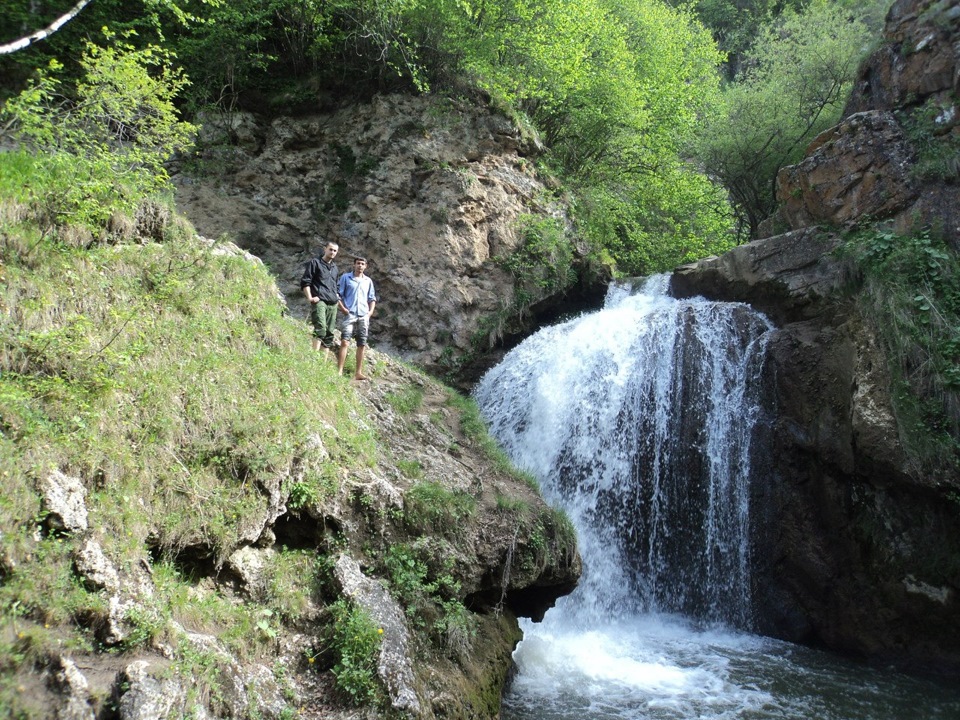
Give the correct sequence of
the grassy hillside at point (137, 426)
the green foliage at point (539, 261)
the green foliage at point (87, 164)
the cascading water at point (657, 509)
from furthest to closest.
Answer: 1. the green foliage at point (539, 261)
2. the cascading water at point (657, 509)
3. the green foliage at point (87, 164)
4. the grassy hillside at point (137, 426)

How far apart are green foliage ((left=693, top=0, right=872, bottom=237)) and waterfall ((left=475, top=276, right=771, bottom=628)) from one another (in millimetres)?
9425

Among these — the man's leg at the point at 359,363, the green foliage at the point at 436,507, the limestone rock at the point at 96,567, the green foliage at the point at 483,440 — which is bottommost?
the limestone rock at the point at 96,567

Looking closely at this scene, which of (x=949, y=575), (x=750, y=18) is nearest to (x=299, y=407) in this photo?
(x=949, y=575)

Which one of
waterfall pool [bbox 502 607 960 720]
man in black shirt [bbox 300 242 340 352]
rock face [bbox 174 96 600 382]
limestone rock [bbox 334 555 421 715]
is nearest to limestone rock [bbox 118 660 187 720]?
limestone rock [bbox 334 555 421 715]

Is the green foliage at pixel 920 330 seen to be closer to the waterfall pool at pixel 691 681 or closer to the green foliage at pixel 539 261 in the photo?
the waterfall pool at pixel 691 681

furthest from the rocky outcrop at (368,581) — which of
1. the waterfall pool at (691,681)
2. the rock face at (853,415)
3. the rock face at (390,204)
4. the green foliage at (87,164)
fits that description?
the rock face at (390,204)

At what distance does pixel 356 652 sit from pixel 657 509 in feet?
23.4

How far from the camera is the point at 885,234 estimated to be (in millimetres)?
11258

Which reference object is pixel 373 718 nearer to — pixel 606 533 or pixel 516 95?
pixel 606 533

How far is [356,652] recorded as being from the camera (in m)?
5.55

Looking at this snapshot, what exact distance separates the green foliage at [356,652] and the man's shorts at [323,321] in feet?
13.2

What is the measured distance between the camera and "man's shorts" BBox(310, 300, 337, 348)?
8847 mm

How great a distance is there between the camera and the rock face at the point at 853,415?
9.64 metres

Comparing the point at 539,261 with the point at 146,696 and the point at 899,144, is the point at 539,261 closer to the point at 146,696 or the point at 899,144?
the point at 899,144
